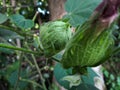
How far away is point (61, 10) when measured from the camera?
5.65ft

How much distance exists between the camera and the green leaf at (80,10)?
63 centimetres

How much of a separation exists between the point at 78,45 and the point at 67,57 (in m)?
0.04

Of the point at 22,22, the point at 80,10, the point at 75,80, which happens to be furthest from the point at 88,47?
the point at 22,22

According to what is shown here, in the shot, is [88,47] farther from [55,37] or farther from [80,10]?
[80,10]

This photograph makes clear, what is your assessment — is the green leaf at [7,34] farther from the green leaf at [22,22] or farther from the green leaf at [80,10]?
the green leaf at [80,10]

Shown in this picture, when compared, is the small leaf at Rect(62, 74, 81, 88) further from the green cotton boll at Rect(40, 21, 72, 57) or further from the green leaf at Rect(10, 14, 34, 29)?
the green leaf at Rect(10, 14, 34, 29)

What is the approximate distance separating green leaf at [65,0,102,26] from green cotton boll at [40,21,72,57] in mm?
74

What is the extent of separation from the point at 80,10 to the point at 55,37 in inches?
6.5

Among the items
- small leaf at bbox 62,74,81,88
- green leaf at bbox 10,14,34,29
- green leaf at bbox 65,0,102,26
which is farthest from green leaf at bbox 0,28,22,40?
small leaf at bbox 62,74,81,88

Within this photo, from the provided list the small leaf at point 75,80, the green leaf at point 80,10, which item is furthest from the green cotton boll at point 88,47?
the green leaf at point 80,10

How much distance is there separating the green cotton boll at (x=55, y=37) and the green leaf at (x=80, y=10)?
0.07 meters

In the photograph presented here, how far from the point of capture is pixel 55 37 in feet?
1.71

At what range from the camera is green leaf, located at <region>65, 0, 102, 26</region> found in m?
0.63

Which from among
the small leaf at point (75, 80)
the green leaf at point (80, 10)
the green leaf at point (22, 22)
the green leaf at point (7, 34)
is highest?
the green leaf at point (80, 10)
